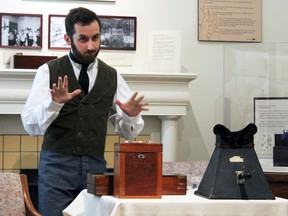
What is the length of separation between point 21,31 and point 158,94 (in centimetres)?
109

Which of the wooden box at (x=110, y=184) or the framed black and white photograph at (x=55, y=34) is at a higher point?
the framed black and white photograph at (x=55, y=34)

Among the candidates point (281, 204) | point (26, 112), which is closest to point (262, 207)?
point (281, 204)

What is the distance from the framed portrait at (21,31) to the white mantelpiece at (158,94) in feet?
1.08

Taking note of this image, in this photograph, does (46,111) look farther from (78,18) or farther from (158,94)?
(158,94)

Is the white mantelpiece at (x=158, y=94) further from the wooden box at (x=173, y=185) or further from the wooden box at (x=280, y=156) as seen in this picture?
the wooden box at (x=173, y=185)

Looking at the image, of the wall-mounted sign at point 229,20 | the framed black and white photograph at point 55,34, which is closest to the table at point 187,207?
the framed black and white photograph at point 55,34

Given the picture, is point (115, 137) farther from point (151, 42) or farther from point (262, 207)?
point (262, 207)

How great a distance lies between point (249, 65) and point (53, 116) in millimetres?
1849

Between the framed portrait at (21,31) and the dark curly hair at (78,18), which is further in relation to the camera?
the framed portrait at (21,31)

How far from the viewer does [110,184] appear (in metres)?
2.27

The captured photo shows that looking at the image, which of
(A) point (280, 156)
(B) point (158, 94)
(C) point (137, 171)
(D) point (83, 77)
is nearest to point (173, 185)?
(C) point (137, 171)

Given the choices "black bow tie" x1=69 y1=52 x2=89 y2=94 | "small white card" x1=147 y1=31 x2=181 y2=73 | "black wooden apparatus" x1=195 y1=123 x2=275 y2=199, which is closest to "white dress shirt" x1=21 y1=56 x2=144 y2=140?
"black bow tie" x1=69 y1=52 x2=89 y2=94

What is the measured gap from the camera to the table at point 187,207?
6.83ft

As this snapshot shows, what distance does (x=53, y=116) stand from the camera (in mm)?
2943
